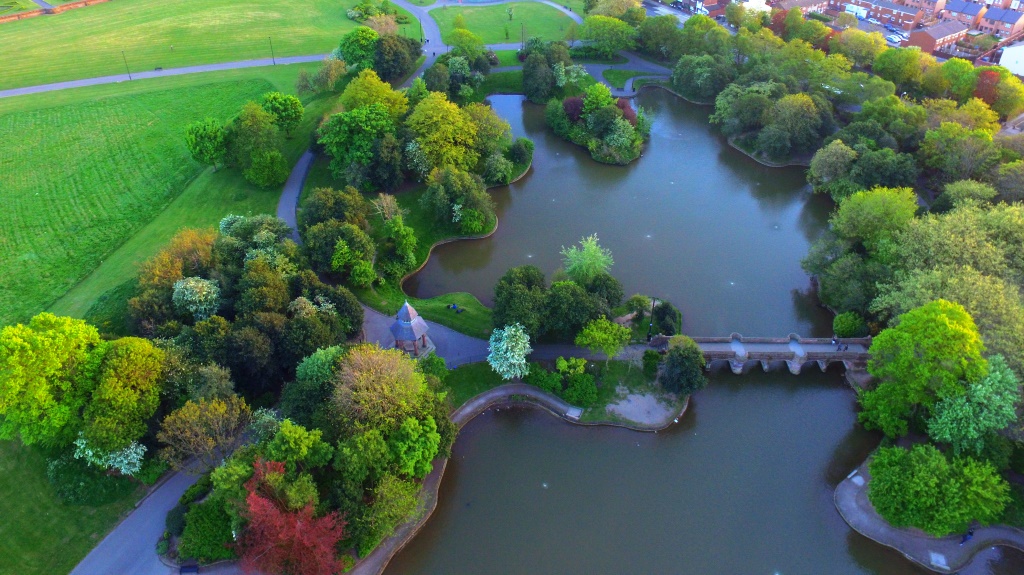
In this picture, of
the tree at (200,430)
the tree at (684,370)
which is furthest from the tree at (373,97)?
the tree at (684,370)

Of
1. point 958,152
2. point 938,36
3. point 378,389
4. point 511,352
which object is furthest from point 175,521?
point 938,36

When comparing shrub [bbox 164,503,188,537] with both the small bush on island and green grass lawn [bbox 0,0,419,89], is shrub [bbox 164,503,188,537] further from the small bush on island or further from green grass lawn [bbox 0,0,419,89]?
green grass lawn [bbox 0,0,419,89]

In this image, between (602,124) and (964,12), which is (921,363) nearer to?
(602,124)

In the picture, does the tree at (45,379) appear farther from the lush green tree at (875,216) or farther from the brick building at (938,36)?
the brick building at (938,36)

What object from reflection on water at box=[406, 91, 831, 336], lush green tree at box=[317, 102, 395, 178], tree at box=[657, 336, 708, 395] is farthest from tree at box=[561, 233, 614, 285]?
lush green tree at box=[317, 102, 395, 178]

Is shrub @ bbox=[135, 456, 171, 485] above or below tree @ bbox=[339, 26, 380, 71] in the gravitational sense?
below

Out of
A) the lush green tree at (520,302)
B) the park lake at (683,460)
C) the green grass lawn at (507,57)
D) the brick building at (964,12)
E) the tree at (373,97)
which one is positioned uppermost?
the brick building at (964,12)

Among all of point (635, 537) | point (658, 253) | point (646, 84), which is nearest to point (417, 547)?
point (635, 537)
